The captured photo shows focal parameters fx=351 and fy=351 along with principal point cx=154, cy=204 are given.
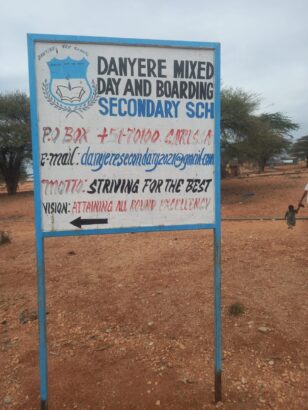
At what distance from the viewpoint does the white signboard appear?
2.16 m

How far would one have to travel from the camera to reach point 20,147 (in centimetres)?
2030

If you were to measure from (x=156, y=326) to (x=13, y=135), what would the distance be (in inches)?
723

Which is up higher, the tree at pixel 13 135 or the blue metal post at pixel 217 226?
the tree at pixel 13 135

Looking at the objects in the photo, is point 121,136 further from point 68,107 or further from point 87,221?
point 87,221

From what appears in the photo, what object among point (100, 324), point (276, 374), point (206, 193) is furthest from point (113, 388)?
point (206, 193)

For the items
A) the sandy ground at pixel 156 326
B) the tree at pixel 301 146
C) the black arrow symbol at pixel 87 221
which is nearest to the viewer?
the black arrow symbol at pixel 87 221

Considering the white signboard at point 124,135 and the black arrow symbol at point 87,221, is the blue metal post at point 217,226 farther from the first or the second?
the black arrow symbol at point 87,221

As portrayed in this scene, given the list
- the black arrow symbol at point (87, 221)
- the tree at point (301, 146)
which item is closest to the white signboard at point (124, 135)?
the black arrow symbol at point (87, 221)

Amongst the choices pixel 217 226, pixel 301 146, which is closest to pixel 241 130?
pixel 217 226

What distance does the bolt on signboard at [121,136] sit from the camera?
7.06 feet

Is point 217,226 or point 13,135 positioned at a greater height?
point 13,135

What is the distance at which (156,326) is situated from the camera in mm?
3609

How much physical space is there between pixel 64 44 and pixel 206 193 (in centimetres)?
129

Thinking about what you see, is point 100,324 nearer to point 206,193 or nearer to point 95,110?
point 206,193
